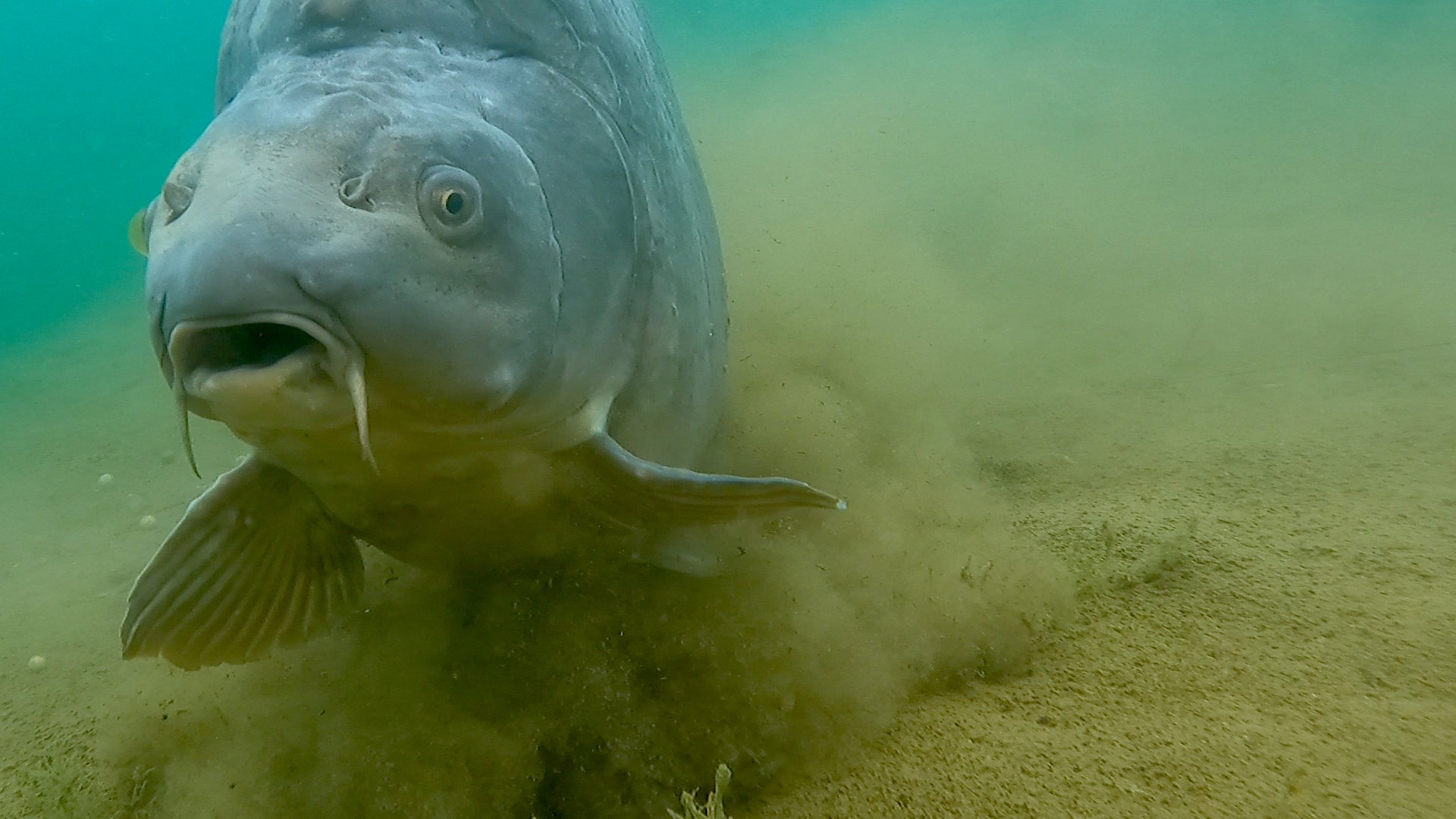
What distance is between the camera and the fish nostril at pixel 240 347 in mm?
1527

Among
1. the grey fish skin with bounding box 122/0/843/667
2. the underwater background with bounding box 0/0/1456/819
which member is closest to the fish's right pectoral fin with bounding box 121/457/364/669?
the grey fish skin with bounding box 122/0/843/667

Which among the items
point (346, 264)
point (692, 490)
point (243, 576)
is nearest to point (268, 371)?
point (346, 264)

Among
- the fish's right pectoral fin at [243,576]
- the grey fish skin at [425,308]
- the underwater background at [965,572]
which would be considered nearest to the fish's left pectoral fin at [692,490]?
the grey fish skin at [425,308]

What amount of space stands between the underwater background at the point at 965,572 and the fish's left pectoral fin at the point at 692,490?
69 centimetres

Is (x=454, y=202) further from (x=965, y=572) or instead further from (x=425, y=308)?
(x=965, y=572)

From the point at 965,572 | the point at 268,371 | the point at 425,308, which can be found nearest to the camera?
the point at 268,371

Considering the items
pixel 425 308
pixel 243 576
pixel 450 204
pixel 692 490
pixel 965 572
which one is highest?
pixel 450 204

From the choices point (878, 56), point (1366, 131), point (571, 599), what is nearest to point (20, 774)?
point (571, 599)

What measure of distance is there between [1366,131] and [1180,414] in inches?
324

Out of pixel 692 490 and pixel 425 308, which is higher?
pixel 425 308

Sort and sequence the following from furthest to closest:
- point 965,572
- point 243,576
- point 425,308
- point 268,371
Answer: point 965,572
point 243,576
point 425,308
point 268,371

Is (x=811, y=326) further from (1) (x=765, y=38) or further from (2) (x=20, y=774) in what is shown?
(1) (x=765, y=38)

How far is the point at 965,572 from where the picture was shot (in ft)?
10.3

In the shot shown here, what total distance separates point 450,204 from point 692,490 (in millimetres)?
1008
